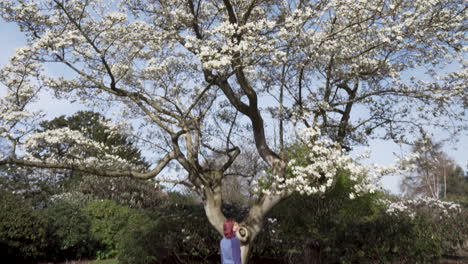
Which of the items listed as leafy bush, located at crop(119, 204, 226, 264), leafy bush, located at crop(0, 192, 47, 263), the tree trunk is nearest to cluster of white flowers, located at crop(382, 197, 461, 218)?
leafy bush, located at crop(119, 204, 226, 264)

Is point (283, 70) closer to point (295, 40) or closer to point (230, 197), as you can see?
point (295, 40)

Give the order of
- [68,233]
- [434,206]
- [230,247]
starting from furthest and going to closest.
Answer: [434,206] → [68,233] → [230,247]

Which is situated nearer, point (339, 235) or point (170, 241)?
point (339, 235)

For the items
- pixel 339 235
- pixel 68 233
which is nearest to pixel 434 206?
pixel 339 235

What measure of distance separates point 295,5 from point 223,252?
5.89m

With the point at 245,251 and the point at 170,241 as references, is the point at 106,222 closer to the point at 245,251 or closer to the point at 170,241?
the point at 170,241

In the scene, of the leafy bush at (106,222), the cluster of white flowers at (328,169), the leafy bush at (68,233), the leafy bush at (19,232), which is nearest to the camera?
the cluster of white flowers at (328,169)

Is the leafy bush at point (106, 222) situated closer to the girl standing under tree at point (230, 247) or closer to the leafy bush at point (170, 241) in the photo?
the leafy bush at point (170, 241)

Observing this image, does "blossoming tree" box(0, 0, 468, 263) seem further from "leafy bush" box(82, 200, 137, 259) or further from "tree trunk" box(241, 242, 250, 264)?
"leafy bush" box(82, 200, 137, 259)

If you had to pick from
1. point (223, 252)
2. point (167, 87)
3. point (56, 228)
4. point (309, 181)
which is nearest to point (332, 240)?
point (309, 181)

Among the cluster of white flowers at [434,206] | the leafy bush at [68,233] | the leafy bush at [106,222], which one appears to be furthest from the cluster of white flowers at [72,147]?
the cluster of white flowers at [434,206]

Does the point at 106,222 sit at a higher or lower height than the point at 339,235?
higher

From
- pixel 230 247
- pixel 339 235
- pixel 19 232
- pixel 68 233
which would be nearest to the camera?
pixel 230 247

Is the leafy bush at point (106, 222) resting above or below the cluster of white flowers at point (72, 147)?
below
